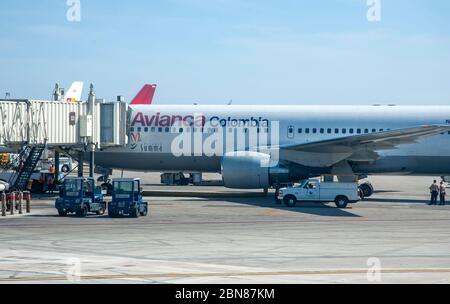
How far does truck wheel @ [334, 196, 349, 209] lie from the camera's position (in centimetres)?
4325

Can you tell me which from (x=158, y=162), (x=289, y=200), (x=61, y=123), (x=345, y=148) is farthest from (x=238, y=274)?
(x=158, y=162)

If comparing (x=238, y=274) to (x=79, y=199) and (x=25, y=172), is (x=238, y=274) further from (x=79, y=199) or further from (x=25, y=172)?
(x=25, y=172)

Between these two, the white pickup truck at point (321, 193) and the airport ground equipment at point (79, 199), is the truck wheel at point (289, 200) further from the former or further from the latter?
the airport ground equipment at point (79, 199)

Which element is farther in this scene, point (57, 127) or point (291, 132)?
point (291, 132)

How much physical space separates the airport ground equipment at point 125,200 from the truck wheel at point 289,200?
8.91 metres

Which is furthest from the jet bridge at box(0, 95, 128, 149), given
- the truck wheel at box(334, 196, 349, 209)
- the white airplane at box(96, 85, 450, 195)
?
the truck wheel at box(334, 196, 349, 209)

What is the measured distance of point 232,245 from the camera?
90.1ft

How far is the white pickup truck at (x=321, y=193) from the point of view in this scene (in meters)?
43.2

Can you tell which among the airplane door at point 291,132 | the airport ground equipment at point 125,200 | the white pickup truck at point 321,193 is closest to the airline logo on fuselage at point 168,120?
the airplane door at point 291,132

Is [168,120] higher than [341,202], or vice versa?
[168,120]

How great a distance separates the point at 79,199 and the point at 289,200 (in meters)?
11.7

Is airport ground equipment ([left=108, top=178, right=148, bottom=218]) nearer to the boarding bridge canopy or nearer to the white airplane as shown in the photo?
the boarding bridge canopy

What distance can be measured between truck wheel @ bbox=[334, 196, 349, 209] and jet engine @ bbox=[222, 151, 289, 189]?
458 cm
